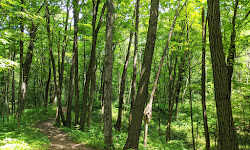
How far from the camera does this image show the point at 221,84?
3.72m

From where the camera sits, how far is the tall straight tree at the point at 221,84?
12.1 ft

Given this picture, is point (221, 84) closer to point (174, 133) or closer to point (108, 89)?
point (108, 89)

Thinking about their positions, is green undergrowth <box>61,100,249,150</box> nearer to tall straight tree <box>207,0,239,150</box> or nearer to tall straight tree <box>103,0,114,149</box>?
tall straight tree <box>103,0,114,149</box>

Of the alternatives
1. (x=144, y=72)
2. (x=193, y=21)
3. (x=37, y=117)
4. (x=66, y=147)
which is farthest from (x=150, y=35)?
(x=37, y=117)

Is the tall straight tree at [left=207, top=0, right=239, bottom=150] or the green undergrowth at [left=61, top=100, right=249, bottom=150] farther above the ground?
the tall straight tree at [left=207, top=0, right=239, bottom=150]

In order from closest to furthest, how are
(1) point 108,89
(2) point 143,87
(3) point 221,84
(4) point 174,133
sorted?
(3) point 221,84, (2) point 143,87, (1) point 108,89, (4) point 174,133

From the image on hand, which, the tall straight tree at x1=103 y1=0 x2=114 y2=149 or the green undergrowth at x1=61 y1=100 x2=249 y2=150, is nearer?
the tall straight tree at x1=103 y1=0 x2=114 y2=149

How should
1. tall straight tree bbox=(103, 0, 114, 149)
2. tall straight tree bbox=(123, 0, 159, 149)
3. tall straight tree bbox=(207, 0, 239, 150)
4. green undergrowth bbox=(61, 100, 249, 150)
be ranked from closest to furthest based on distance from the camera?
1. tall straight tree bbox=(207, 0, 239, 150)
2. tall straight tree bbox=(123, 0, 159, 149)
3. tall straight tree bbox=(103, 0, 114, 149)
4. green undergrowth bbox=(61, 100, 249, 150)

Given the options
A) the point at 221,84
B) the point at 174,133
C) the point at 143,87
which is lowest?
the point at 174,133

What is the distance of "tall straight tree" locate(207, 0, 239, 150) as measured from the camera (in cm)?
368

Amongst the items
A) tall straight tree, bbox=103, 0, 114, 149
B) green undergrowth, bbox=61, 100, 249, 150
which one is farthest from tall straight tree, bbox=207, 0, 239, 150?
green undergrowth, bbox=61, 100, 249, 150

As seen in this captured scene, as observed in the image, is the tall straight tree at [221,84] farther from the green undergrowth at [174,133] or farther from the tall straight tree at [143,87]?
the green undergrowth at [174,133]

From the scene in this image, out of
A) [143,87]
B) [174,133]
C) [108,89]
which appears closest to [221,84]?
[143,87]

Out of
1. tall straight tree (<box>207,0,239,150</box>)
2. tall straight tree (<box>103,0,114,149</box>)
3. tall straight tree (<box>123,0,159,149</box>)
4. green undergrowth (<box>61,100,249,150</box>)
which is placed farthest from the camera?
green undergrowth (<box>61,100,249,150</box>)
